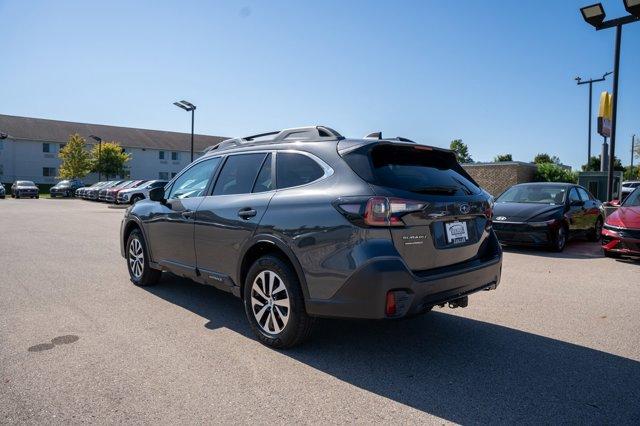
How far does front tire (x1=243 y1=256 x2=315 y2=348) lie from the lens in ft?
12.3

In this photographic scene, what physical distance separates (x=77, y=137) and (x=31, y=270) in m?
51.0

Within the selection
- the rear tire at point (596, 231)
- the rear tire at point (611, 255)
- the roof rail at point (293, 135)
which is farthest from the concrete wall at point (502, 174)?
the roof rail at point (293, 135)

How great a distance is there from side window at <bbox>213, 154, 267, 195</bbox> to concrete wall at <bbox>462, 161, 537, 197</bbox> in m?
20.3

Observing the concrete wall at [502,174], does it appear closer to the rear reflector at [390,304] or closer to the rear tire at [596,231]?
the rear tire at [596,231]

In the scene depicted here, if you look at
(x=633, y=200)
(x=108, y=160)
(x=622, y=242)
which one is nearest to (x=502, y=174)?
(x=633, y=200)

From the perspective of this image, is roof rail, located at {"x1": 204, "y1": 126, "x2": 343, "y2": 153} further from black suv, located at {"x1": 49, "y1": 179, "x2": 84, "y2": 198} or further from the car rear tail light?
black suv, located at {"x1": 49, "y1": 179, "x2": 84, "y2": 198}

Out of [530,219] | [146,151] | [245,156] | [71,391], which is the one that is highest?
[146,151]

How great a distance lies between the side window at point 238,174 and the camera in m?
4.48

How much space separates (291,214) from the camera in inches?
148

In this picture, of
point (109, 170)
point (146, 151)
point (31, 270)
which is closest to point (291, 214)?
point (31, 270)

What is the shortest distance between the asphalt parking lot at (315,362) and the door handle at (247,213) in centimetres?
111

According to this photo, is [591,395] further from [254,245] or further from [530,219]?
[530,219]

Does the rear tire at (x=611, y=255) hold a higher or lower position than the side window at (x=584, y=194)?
lower

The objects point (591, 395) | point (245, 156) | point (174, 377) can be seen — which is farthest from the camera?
point (245, 156)
